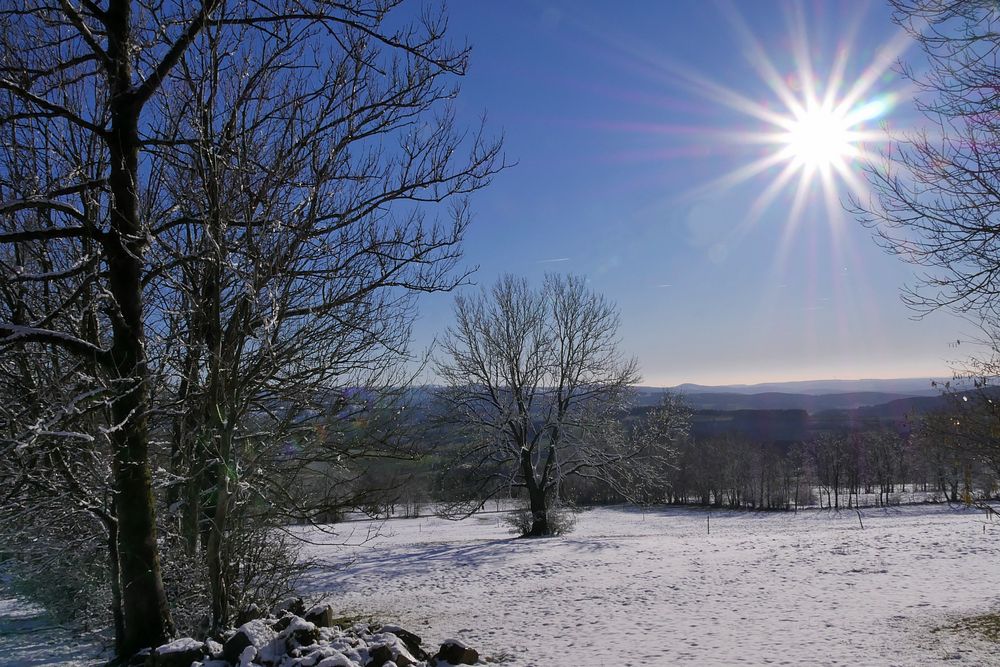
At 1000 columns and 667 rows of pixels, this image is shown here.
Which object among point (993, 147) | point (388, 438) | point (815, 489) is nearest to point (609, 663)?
point (388, 438)

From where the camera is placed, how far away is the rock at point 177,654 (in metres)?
5.18

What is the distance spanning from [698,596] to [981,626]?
419 centimetres

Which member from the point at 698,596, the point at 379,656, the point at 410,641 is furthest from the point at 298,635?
the point at 698,596

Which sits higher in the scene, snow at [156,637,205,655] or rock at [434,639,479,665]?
snow at [156,637,205,655]

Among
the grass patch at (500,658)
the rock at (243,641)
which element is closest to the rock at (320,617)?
the rock at (243,641)

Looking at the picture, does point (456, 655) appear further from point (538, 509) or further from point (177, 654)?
point (538, 509)

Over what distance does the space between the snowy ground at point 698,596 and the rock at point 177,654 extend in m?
2.35

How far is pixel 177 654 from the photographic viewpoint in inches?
205

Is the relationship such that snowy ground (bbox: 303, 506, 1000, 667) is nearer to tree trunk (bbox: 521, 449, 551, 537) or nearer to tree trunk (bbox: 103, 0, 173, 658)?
tree trunk (bbox: 103, 0, 173, 658)

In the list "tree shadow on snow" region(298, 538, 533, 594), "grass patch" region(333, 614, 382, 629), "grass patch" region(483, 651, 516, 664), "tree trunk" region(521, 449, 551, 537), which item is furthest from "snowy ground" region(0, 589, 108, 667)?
"tree trunk" region(521, 449, 551, 537)

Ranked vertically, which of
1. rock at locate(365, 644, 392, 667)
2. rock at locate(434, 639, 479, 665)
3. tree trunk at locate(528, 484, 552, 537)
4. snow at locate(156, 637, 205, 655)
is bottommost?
tree trunk at locate(528, 484, 552, 537)

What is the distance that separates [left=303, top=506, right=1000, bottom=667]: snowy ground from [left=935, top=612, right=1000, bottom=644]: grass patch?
0.73ft

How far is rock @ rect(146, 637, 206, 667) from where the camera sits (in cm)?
518

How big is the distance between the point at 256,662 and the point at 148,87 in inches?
208
